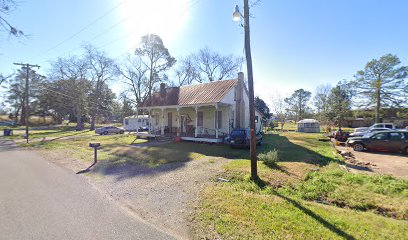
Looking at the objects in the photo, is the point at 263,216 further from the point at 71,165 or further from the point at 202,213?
the point at 71,165

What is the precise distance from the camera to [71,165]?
38.1 ft

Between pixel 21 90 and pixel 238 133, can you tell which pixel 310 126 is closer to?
pixel 238 133

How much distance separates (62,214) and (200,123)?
55.2 ft

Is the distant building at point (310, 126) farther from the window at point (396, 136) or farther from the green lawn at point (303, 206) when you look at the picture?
the green lawn at point (303, 206)

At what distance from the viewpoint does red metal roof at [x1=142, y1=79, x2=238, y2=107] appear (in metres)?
18.8

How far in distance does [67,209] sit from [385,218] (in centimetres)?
775

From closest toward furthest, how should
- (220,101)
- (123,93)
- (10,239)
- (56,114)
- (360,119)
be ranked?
(10,239) → (220,101) → (123,93) → (360,119) → (56,114)

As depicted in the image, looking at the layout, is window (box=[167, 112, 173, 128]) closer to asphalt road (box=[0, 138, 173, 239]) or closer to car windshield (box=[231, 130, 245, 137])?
car windshield (box=[231, 130, 245, 137])

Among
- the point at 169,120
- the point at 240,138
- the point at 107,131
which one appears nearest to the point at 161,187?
the point at 240,138

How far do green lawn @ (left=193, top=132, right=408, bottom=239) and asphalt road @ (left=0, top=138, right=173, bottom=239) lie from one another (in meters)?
1.50

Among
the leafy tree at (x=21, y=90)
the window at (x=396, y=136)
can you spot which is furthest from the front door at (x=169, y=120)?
the leafy tree at (x=21, y=90)

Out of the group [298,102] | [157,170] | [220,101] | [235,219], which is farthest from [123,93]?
[298,102]

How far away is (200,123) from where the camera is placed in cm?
2169

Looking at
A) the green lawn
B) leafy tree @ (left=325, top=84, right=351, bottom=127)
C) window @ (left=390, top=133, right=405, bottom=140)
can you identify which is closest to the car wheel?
window @ (left=390, top=133, right=405, bottom=140)
